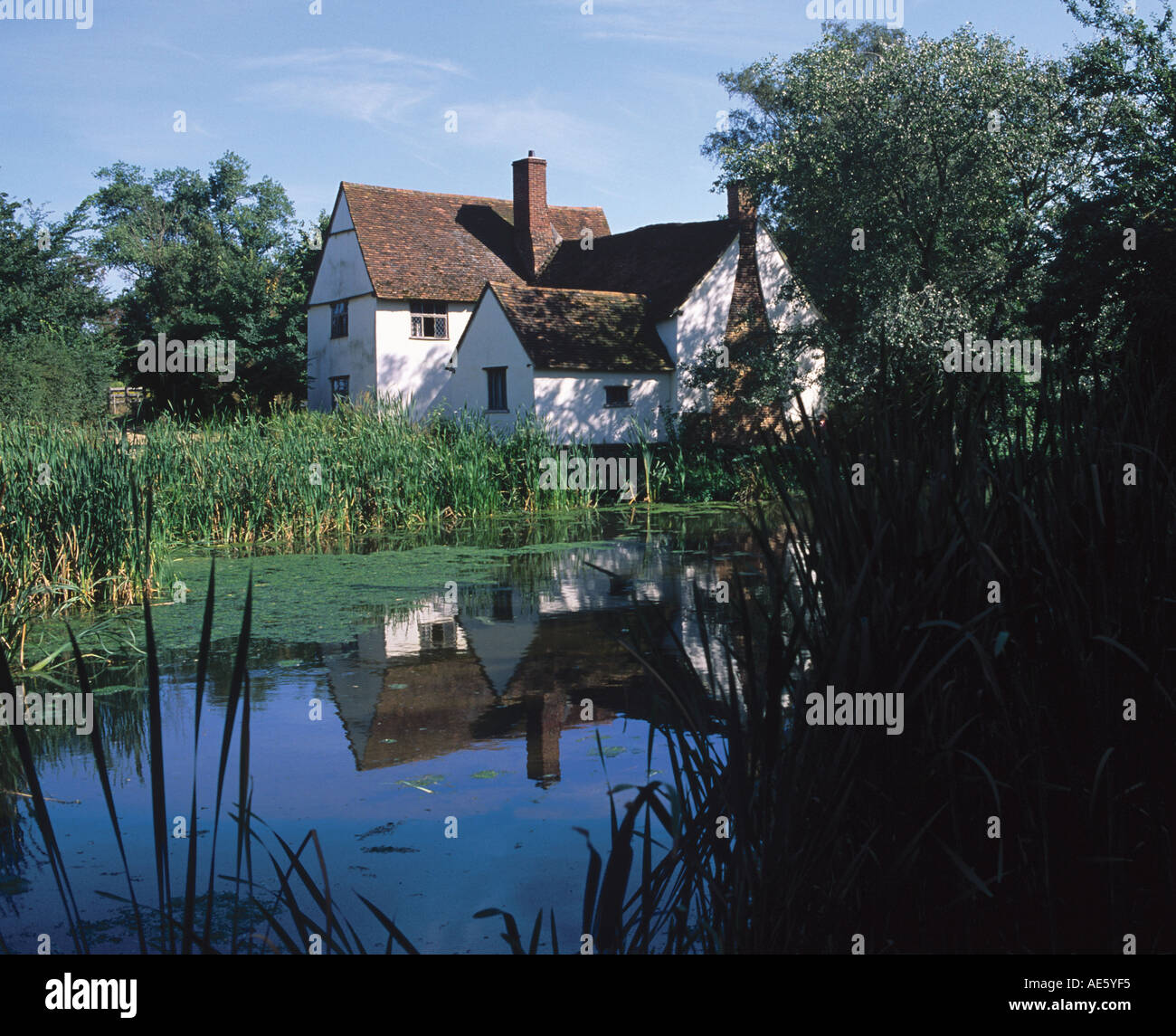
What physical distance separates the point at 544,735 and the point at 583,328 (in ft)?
80.5

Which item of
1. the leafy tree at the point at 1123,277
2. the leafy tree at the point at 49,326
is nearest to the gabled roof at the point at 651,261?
the leafy tree at the point at 49,326

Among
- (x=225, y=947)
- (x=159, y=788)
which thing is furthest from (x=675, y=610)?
(x=159, y=788)

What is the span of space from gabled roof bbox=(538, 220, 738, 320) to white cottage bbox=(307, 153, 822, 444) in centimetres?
7

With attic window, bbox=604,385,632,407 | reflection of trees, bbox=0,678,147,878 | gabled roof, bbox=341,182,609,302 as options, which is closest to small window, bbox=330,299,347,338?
gabled roof, bbox=341,182,609,302

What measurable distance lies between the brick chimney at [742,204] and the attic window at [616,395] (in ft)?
22.2

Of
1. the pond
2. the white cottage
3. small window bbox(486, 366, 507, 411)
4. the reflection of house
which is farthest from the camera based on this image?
small window bbox(486, 366, 507, 411)

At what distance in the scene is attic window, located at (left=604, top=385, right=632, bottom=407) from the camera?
3042cm

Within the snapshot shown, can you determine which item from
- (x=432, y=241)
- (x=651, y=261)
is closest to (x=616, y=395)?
(x=651, y=261)

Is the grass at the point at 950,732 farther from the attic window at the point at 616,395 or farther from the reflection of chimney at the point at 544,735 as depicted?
the attic window at the point at 616,395

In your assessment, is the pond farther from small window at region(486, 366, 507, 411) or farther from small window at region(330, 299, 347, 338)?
small window at region(330, 299, 347, 338)

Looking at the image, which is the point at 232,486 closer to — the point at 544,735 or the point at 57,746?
the point at 57,746

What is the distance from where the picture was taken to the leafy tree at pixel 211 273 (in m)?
37.5

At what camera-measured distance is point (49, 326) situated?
33562mm

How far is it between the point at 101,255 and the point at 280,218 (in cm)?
1107
